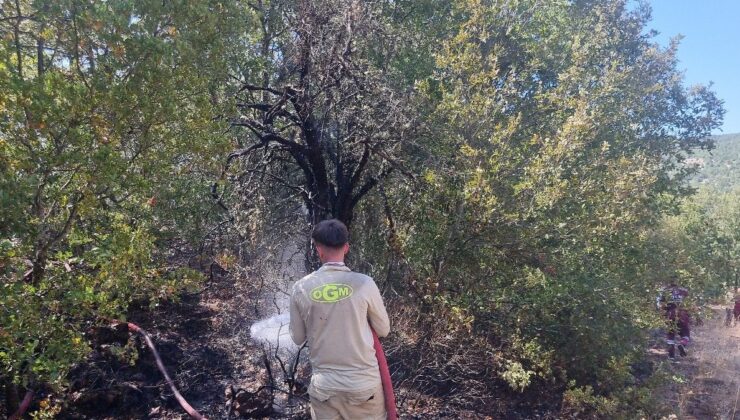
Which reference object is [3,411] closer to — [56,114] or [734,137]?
[56,114]

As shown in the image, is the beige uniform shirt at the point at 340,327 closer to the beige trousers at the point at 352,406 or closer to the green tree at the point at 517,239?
the beige trousers at the point at 352,406

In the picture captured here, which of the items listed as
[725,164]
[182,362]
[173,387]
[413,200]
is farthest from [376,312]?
[725,164]

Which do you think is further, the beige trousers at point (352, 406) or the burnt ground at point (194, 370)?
the burnt ground at point (194, 370)

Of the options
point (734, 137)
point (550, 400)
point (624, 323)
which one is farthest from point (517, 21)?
point (734, 137)

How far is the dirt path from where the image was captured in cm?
746

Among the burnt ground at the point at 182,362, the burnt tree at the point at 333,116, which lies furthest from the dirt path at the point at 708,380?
the burnt ground at the point at 182,362

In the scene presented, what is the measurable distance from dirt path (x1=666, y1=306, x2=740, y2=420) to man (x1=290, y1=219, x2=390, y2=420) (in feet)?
17.8

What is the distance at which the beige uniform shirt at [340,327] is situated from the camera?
241 centimetres

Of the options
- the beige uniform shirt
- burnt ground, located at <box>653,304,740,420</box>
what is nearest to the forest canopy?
burnt ground, located at <box>653,304,740,420</box>

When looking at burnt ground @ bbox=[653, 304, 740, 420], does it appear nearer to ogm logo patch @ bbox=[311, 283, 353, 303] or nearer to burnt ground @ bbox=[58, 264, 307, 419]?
burnt ground @ bbox=[58, 264, 307, 419]

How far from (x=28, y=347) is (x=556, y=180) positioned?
513 centimetres

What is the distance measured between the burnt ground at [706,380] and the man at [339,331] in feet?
17.5

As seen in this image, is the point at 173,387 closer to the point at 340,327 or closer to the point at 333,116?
the point at 340,327

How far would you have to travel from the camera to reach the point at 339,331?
2414mm
